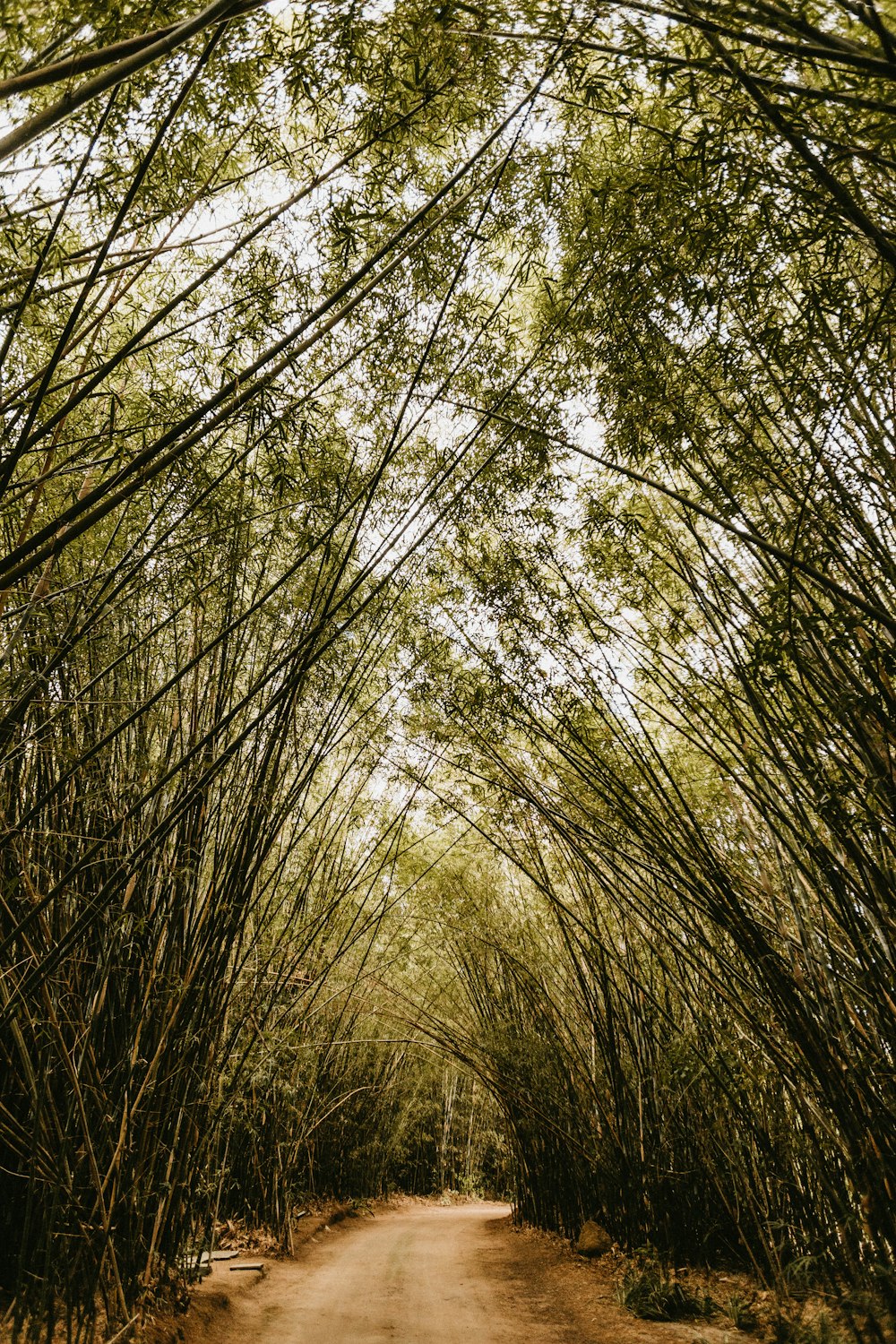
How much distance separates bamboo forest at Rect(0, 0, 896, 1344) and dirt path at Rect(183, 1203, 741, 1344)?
1.19ft

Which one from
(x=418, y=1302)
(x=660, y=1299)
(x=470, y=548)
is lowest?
(x=418, y=1302)

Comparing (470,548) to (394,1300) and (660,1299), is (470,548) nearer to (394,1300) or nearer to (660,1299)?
(660,1299)

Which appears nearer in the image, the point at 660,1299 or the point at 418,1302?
the point at 660,1299

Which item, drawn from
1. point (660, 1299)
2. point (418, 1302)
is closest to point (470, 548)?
point (660, 1299)

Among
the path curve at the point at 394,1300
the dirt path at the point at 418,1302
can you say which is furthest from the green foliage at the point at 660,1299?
the path curve at the point at 394,1300

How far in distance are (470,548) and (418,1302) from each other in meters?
4.05

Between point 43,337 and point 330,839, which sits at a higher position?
point 43,337

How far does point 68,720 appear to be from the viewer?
253 centimetres

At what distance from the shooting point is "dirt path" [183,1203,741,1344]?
9.98 feet

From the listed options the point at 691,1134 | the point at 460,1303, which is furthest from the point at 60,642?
the point at 460,1303

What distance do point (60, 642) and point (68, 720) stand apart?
44 centimetres

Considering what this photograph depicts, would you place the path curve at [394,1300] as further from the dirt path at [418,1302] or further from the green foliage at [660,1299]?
the green foliage at [660,1299]

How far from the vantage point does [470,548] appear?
4.11m

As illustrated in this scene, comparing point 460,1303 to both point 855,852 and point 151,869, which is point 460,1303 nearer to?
point 151,869
